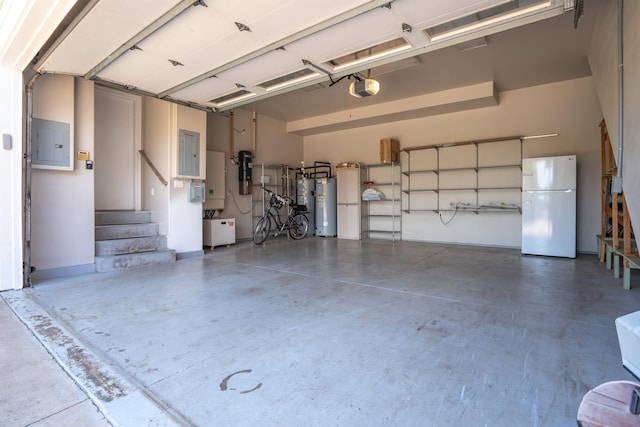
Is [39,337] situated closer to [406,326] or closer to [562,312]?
[406,326]

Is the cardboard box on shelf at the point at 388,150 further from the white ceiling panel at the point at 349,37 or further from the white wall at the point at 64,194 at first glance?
the white wall at the point at 64,194

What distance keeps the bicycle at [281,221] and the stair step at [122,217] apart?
2.37 metres

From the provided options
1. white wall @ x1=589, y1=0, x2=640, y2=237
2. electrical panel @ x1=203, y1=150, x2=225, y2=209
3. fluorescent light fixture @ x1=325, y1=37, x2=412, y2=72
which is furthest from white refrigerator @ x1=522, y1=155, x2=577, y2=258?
electrical panel @ x1=203, y1=150, x2=225, y2=209

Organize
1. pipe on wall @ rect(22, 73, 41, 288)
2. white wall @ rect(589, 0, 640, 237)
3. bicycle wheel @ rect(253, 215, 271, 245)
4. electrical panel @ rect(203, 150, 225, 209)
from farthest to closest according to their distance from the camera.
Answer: bicycle wheel @ rect(253, 215, 271, 245) → electrical panel @ rect(203, 150, 225, 209) → pipe on wall @ rect(22, 73, 41, 288) → white wall @ rect(589, 0, 640, 237)

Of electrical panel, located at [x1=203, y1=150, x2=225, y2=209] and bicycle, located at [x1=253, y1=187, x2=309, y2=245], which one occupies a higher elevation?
electrical panel, located at [x1=203, y1=150, x2=225, y2=209]

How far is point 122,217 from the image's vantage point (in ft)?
18.0

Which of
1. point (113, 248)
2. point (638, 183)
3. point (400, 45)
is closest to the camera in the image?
point (638, 183)

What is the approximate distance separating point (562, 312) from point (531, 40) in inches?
154

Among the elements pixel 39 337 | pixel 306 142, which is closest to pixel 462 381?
pixel 39 337

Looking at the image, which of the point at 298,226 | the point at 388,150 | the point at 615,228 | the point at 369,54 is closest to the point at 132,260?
the point at 298,226

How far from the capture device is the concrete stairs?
15.6 feet

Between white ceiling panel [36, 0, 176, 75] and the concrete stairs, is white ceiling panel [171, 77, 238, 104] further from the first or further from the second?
the concrete stairs

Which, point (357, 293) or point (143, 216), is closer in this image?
point (357, 293)

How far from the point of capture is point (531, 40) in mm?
4613
